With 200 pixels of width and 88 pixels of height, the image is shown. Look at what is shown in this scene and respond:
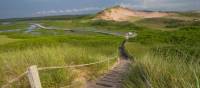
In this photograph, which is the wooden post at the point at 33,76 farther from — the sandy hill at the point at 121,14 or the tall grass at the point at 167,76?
the sandy hill at the point at 121,14

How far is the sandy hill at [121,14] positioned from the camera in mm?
148250

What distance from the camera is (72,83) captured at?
31.6 feet

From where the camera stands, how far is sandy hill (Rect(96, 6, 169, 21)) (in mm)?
148250

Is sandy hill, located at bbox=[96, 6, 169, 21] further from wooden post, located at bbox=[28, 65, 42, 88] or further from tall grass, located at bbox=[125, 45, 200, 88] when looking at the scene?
wooden post, located at bbox=[28, 65, 42, 88]

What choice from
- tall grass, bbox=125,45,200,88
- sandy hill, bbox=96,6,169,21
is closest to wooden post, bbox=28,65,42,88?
tall grass, bbox=125,45,200,88

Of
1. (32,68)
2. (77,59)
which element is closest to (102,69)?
(77,59)

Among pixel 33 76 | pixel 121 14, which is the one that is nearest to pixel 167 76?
pixel 33 76

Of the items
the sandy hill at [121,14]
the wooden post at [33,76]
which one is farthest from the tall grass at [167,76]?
the sandy hill at [121,14]

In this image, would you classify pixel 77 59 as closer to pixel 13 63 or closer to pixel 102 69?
pixel 102 69

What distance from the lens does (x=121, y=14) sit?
154250 millimetres

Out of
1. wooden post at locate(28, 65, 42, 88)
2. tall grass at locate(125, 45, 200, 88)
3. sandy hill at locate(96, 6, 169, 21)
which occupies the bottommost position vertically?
sandy hill at locate(96, 6, 169, 21)

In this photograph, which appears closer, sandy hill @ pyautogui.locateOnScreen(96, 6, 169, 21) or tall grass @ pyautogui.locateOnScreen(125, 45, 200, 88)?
tall grass @ pyautogui.locateOnScreen(125, 45, 200, 88)

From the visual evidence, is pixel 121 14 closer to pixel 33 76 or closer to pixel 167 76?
pixel 167 76

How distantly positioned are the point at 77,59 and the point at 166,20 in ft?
348
